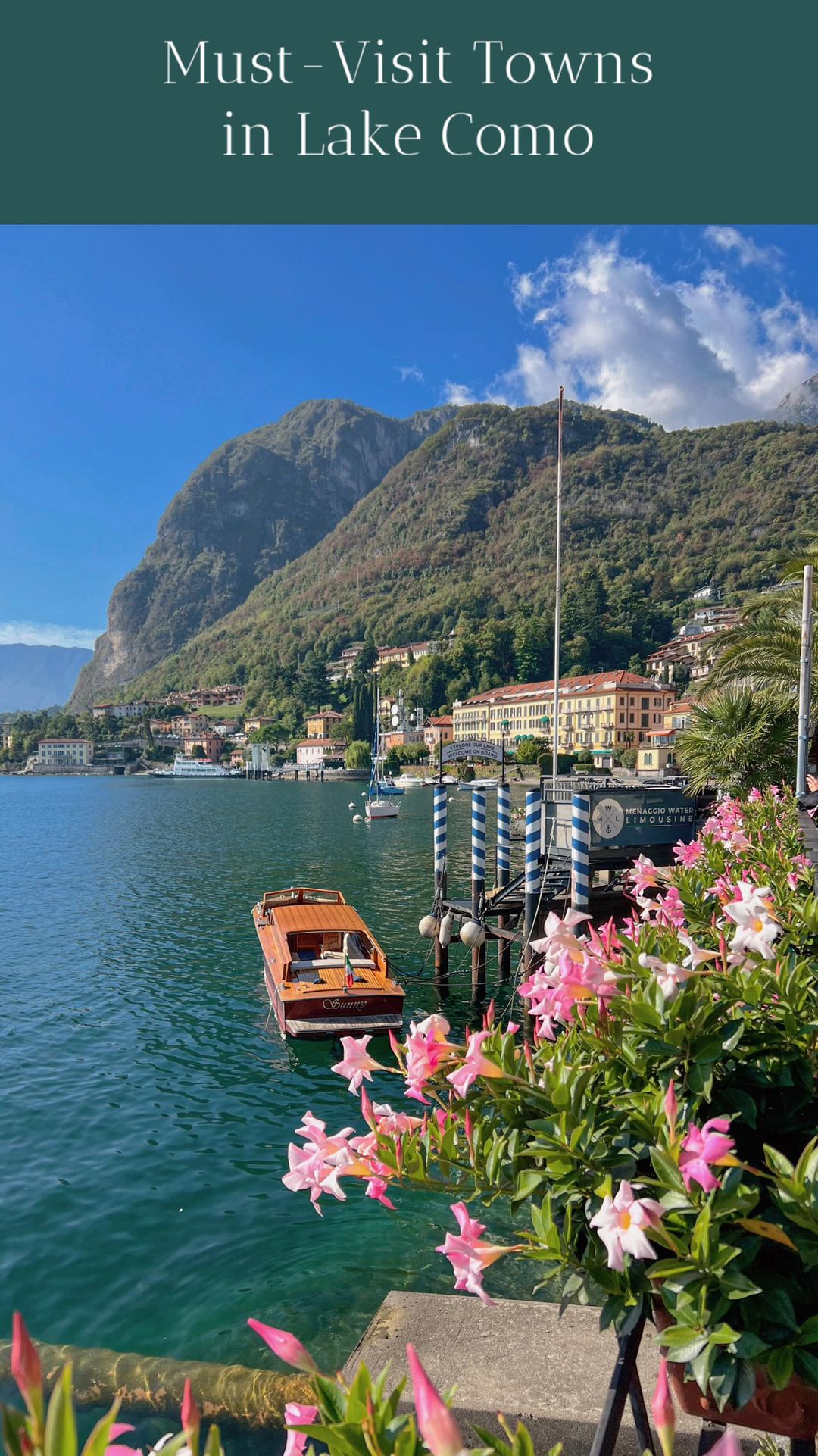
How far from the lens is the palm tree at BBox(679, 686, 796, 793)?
20.9m

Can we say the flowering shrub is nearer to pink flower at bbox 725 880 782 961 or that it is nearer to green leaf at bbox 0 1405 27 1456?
pink flower at bbox 725 880 782 961

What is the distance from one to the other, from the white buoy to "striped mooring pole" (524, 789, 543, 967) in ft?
4.23

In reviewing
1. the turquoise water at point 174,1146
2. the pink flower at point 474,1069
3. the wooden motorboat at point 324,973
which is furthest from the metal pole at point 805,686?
the pink flower at point 474,1069

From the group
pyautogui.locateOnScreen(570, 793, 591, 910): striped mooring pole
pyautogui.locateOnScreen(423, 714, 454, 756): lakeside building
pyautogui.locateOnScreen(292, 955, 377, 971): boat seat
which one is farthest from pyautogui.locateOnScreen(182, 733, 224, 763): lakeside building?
pyautogui.locateOnScreen(570, 793, 591, 910): striped mooring pole

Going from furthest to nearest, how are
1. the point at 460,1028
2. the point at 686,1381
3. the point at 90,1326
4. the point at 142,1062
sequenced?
the point at 460,1028, the point at 142,1062, the point at 90,1326, the point at 686,1381

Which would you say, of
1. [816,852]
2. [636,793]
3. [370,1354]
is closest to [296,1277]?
[370,1354]

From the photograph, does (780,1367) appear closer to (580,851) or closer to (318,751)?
(580,851)

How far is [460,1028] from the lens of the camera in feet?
53.9

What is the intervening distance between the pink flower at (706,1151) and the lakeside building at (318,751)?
164 m

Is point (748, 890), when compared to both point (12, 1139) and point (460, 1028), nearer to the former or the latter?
point (12, 1139)

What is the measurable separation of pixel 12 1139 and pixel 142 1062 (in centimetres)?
323

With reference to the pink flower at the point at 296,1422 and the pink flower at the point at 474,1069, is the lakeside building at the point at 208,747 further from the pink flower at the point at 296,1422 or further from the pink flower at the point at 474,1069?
the pink flower at the point at 296,1422

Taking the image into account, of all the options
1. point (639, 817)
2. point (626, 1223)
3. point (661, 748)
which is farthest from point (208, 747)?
point (626, 1223)

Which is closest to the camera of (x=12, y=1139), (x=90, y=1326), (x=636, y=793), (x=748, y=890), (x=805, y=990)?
(x=805, y=990)
